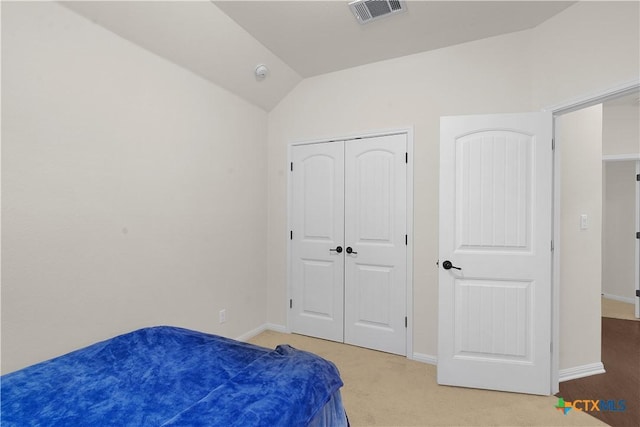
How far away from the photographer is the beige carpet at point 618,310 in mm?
3941

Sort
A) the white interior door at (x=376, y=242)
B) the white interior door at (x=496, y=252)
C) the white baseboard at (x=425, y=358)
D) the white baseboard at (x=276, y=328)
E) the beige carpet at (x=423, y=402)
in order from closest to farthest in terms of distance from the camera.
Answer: the beige carpet at (x=423, y=402), the white interior door at (x=496, y=252), the white baseboard at (x=425, y=358), the white interior door at (x=376, y=242), the white baseboard at (x=276, y=328)

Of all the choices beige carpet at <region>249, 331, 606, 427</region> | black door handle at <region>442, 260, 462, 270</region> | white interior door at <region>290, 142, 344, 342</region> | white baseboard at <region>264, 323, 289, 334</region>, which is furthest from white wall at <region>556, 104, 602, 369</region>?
white baseboard at <region>264, 323, 289, 334</region>

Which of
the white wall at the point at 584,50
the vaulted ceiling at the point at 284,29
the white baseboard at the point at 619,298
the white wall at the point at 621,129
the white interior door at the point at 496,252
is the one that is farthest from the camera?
the white baseboard at the point at 619,298

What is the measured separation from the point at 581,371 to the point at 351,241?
215 cm

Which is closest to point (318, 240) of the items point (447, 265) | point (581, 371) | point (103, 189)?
point (447, 265)

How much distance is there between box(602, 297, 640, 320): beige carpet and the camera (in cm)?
394

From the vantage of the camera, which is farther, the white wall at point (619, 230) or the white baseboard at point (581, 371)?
the white wall at point (619, 230)

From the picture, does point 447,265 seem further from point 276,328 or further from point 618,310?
point 618,310

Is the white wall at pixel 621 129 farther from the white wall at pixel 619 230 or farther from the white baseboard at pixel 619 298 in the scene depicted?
the white baseboard at pixel 619 298

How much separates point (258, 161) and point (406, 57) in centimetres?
183

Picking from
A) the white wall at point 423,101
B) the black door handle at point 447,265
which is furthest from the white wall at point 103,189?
the black door handle at point 447,265

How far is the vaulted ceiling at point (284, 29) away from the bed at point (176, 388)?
1.98m

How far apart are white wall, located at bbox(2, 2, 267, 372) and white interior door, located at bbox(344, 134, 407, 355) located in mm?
1194

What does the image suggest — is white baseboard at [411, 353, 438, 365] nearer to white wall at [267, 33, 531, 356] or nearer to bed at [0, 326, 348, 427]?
white wall at [267, 33, 531, 356]
